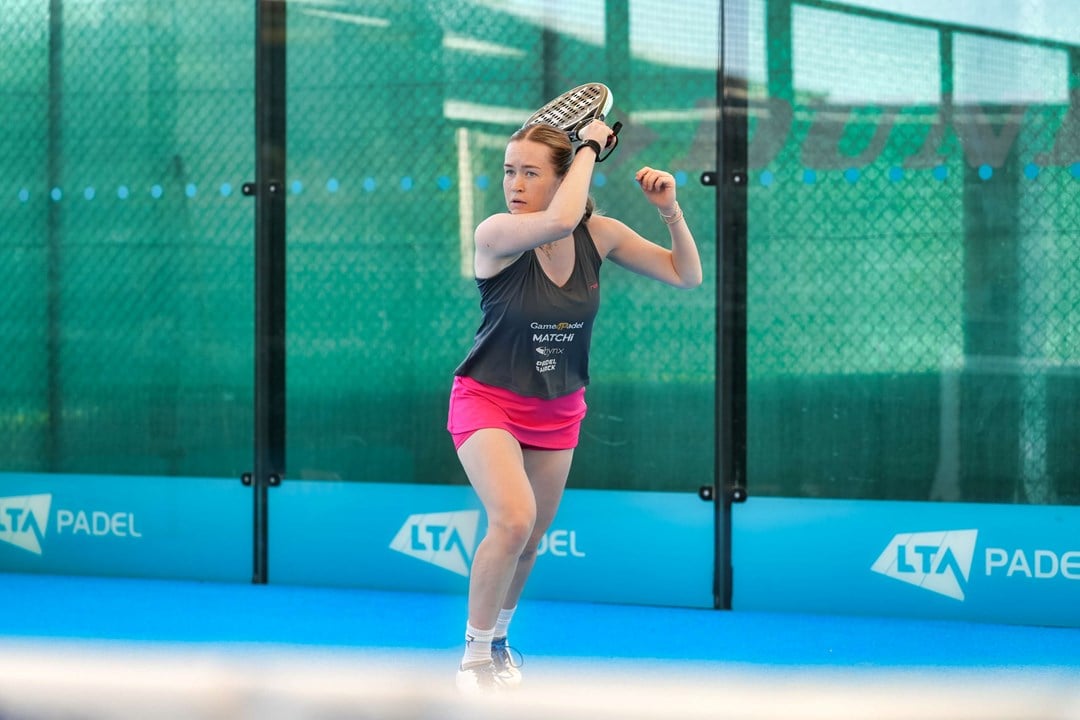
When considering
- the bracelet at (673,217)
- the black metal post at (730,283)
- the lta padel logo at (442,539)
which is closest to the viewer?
the bracelet at (673,217)

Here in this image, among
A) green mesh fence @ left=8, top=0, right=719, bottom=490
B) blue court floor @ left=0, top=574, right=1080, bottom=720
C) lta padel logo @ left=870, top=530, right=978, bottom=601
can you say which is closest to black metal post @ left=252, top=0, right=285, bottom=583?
green mesh fence @ left=8, top=0, right=719, bottom=490

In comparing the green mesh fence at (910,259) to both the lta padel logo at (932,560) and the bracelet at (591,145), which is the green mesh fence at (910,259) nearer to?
the lta padel logo at (932,560)

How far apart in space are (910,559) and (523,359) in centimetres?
202

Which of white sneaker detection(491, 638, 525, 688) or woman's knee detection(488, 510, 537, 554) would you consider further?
white sneaker detection(491, 638, 525, 688)

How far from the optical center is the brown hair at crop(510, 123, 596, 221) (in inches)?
159

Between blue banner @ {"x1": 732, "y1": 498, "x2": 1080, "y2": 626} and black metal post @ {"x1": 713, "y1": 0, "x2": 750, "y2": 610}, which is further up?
black metal post @ {"x1": 713, "y1": 0, "x2": 750, "y2": 610}

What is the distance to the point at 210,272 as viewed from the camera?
19.5 feet

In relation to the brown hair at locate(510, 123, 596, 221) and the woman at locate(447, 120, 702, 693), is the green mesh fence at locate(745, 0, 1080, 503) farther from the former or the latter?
the brown hair at locate(510, 123, 596, 221)

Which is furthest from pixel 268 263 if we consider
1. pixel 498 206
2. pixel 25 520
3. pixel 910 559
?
pixel 910 559

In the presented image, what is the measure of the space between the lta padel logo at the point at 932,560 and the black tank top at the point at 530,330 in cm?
180

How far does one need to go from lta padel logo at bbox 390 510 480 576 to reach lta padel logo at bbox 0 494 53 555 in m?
1.66

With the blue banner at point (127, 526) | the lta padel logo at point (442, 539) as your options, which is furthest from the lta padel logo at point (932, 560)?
the blue banner at point (127, 526)

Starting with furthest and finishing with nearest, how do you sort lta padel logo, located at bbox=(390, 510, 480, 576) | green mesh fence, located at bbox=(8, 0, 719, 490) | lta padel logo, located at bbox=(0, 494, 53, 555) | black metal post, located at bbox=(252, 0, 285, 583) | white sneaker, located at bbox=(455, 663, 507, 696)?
lta padel logo, located at bbox=(0, 494, 53, 555), black metal post, located at bbox=(252, 0, 285, 583), lta padel logo, located at bbox=(390, 510, 480, 576), green mesh fence, located at bbox=(8, 0, 719, 490), white sneaker, located at bbox=(455, 663, 507, 696)

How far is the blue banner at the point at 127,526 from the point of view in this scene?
591 cm
